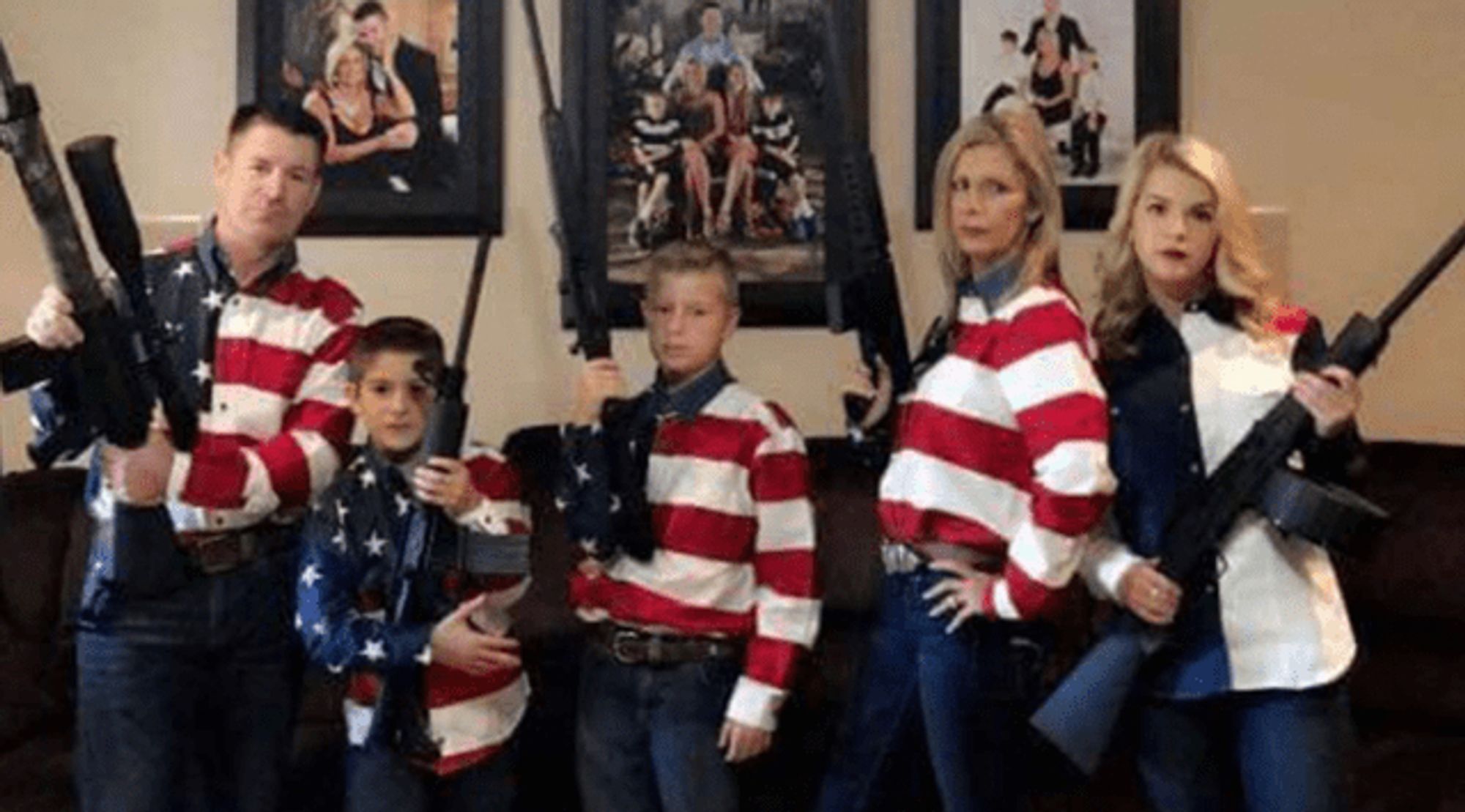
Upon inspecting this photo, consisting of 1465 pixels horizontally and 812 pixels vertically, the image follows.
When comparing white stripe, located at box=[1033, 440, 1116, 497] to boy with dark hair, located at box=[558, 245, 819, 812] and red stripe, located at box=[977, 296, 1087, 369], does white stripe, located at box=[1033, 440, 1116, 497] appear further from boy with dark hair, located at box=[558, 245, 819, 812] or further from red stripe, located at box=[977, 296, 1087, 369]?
boy with dark hair, located at box=[558, 245, 819, 812]

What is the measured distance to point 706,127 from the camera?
3496 millimetres

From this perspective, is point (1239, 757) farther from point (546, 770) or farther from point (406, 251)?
point (406, 251)

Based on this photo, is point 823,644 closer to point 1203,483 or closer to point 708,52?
point 1203,483

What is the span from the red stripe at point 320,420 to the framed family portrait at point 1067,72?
1.44m

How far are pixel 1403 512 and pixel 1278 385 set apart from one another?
100 centimetres

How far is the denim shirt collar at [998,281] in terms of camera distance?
2.40 meters

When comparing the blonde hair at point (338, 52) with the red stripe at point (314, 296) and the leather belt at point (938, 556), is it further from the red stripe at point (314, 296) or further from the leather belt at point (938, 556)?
the leather belt at point (938, 556)

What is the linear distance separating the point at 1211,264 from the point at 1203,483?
0.92 feet

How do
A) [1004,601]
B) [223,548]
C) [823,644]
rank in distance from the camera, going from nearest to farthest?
[1004,601] < [223,548] < [823,644]

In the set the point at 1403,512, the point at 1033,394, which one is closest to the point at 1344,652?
the point at 1033,394

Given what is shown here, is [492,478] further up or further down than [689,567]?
further up

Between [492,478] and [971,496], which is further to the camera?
[492,478]

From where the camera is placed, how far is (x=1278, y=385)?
7.50 feet

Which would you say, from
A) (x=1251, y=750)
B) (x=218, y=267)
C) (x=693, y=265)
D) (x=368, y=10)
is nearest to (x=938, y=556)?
(x=1251, y=750)
